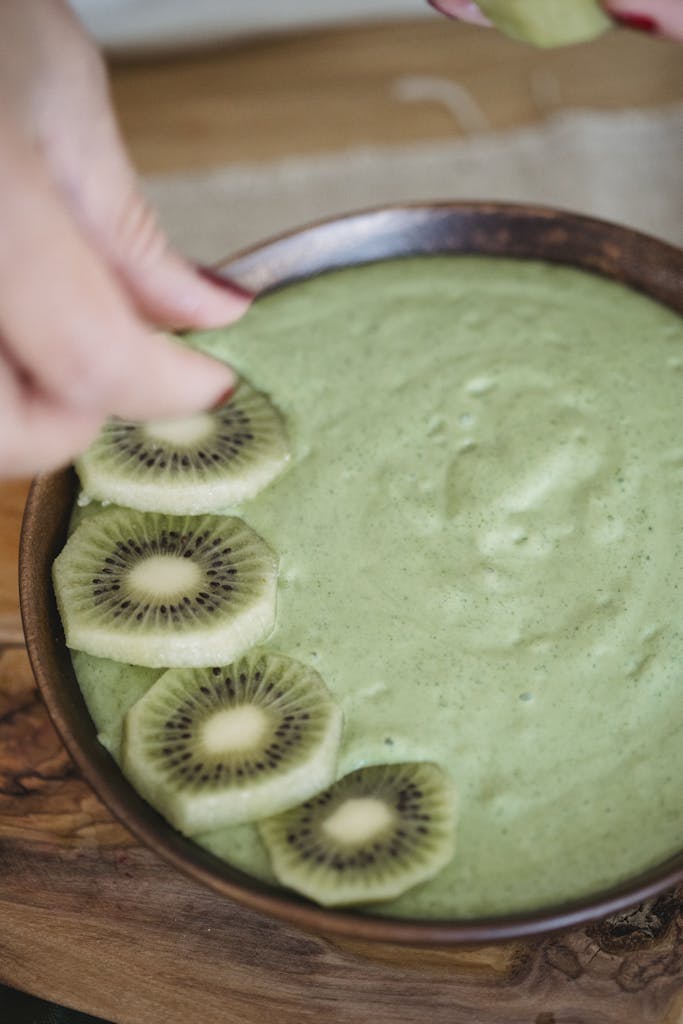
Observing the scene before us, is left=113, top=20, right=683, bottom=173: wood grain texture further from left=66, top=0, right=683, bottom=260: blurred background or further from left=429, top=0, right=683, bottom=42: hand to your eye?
left=429, top=0, right=683, bottom=42: hand

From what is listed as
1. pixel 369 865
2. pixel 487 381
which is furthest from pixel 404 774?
pixel 487 381

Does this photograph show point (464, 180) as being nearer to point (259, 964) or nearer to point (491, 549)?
point (491, 549)

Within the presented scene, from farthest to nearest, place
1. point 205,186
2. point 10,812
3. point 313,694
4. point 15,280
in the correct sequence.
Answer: point 205,186 → point 10,812 → point 313,694 → point 15,280

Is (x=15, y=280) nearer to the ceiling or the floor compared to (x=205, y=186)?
nearer to the floor

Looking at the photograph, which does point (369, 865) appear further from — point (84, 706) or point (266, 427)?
point (266, 427)

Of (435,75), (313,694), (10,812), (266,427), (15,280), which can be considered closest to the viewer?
(15,280)

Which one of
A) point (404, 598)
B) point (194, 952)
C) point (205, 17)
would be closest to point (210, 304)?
point (404, 598)
